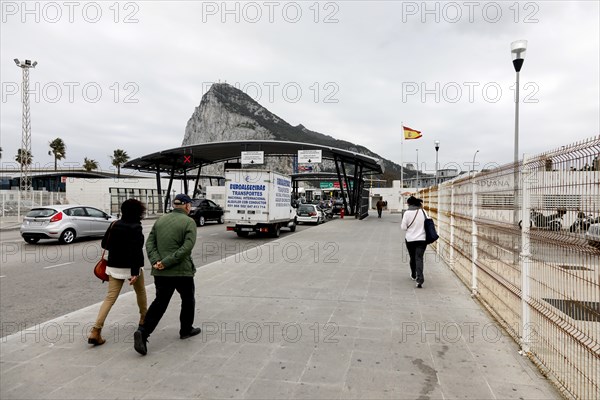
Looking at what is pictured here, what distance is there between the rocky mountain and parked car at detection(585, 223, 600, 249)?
419ft

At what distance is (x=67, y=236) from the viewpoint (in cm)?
1414

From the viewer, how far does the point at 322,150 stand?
1253 inches

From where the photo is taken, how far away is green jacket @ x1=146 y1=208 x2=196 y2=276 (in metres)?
4.23

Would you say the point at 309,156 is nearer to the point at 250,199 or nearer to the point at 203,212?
the point at 203,212

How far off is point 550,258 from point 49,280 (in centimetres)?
899

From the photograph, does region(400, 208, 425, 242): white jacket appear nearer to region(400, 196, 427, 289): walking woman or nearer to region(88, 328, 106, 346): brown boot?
region(400, 196, 427, 289): walking woman

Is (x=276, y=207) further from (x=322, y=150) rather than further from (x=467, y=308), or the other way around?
(x=322, y=150)

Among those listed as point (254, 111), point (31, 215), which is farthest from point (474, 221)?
point (254, 111)

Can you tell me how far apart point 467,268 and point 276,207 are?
35.5ft

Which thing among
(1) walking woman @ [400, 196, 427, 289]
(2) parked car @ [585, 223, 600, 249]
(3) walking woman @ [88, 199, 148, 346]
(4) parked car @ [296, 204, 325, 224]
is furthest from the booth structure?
(2) parked car @ [585, 223, 600, 249]

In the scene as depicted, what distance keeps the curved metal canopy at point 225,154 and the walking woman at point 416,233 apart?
77.9 feet

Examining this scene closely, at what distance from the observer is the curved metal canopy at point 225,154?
31.5 m

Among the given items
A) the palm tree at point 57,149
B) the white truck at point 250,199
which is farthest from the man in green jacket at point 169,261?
the palm tree at point 57,149

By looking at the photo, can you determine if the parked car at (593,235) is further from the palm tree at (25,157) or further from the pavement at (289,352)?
the palm tree at (25,157)
